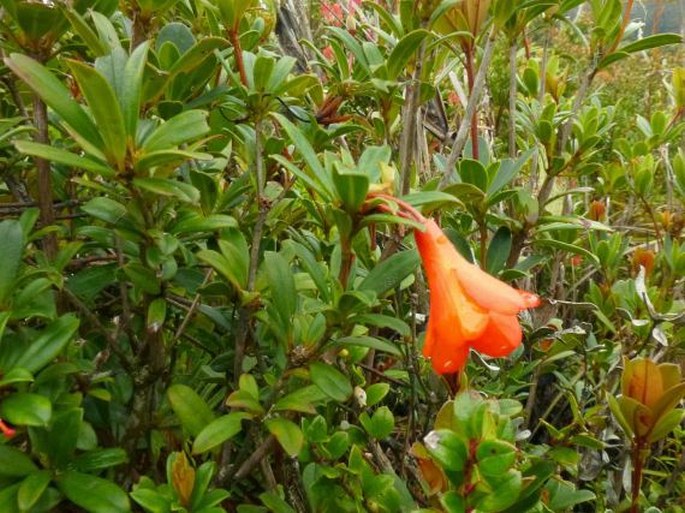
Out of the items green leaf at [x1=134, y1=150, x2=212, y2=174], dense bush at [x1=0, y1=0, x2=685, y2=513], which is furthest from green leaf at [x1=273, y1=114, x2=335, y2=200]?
green leaf at [x1=134, y1=150, x2=212, y2=174]

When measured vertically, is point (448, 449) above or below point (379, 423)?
above

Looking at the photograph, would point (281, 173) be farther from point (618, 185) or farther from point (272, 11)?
point (618, 185)

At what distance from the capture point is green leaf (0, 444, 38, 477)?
0.73 metres

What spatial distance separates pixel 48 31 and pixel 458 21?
0.53 metres

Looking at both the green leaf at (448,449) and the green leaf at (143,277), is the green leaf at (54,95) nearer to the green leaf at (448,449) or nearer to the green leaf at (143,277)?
the green leaf at (143,277)

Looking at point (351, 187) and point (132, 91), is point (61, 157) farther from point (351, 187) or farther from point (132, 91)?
point (351, 187)

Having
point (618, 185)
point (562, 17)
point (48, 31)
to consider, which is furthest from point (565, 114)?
point (48, 31)

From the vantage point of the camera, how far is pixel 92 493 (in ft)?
2.45

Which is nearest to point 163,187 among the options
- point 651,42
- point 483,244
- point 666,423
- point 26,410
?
point 26,410

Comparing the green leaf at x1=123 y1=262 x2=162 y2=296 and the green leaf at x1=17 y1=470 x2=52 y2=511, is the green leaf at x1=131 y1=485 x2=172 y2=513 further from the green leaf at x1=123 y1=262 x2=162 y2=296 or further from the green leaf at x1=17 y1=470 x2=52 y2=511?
the green leaf at x1=123 y1=262 x2=162 y2=296

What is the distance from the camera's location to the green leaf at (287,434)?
0.74m

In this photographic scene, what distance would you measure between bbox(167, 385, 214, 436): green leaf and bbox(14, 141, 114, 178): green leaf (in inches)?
10.6

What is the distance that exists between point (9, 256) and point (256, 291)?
260mm

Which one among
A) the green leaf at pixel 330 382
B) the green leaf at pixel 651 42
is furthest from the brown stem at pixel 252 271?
the green leaf at pixel 651 42
